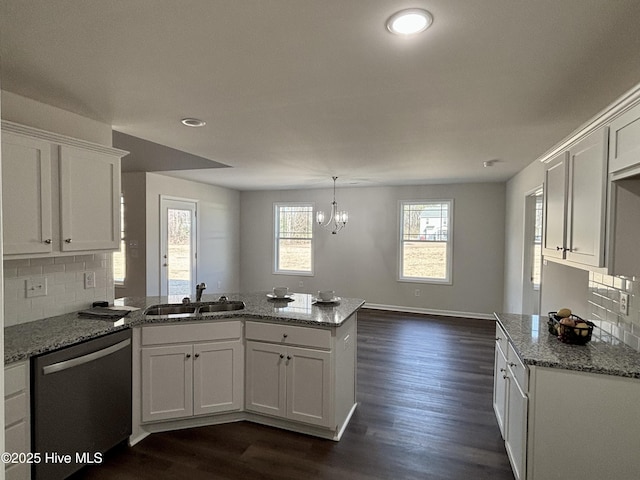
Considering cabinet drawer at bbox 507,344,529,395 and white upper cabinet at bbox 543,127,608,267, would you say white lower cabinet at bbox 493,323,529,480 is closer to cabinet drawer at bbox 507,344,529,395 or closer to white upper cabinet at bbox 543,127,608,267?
cabinet drawer at bbox 507,344,529,395

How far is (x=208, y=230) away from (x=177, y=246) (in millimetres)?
798

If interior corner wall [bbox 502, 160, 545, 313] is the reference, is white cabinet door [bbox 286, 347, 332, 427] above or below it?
below

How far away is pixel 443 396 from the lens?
326 centimetres

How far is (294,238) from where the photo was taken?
7.36m

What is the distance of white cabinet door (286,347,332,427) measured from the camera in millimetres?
2557

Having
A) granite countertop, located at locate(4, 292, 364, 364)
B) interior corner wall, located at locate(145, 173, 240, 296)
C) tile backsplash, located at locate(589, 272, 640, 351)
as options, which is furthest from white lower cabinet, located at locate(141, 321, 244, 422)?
interior corner wall, located at locate(145, 173, 240, 296)

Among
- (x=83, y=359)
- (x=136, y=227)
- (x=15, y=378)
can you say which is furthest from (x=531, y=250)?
(x=136, y=227)

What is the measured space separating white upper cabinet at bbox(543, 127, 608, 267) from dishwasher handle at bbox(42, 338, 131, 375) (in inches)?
114

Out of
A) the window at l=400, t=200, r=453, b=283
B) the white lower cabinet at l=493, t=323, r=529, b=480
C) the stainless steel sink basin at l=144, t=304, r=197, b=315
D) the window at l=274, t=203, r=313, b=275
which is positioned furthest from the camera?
the window at l=274, t=203, r=313, b=275

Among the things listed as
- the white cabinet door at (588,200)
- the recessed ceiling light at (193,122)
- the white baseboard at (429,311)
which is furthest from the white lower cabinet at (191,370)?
the white baseboard at (429,311)

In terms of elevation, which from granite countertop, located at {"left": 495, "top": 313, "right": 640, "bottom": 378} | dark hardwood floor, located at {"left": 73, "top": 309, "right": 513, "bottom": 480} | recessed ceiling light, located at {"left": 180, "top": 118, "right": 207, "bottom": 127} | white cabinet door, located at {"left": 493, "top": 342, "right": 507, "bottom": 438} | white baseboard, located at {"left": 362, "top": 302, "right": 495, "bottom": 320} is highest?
recessed ceiling light, located at {"left": 180, "top": 118, "right": 207, "bottom": 127}

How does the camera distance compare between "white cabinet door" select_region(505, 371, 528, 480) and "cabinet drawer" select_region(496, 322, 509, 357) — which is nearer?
"white cabinet door" select_region(505, 371, 528, 480)

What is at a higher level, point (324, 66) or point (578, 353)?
point (324, 66)

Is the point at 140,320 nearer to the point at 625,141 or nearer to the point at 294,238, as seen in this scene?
the point at 625,141
